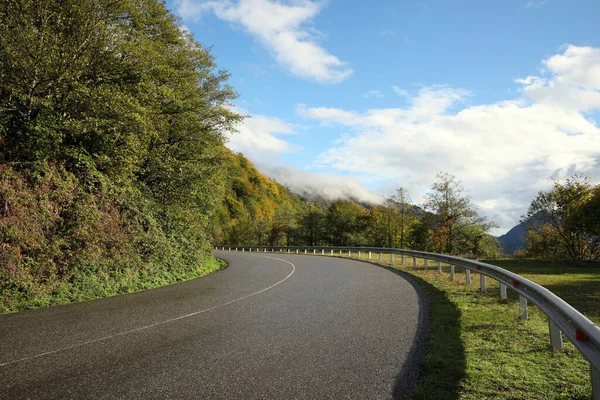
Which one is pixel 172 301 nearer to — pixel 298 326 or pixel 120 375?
pixel 298 326

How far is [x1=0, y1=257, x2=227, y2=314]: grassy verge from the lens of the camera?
8.20m

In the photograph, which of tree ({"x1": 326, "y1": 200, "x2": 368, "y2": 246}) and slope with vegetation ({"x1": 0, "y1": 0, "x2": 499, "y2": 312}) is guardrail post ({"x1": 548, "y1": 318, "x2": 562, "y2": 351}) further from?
tree ({"x1": 326, "y1": 200, "x2": 368, "y2": 246})

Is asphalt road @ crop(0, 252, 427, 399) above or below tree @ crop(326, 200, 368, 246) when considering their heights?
below

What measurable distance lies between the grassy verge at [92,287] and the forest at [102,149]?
0.04 m

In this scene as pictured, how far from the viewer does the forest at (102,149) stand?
911 centimetres

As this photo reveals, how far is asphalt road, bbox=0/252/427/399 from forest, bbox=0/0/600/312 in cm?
188

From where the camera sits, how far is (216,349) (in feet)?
16.5

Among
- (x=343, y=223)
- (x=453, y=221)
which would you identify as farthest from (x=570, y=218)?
(x=343, y=223)

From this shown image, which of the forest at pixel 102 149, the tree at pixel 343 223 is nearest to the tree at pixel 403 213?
the tree at pixel 343 223

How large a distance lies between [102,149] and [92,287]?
4840 mm

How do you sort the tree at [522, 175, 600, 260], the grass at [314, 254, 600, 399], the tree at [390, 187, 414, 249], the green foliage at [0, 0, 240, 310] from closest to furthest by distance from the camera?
the grass at [314, 254, 600, 399] < the green foliage at [0, 0, 240, 310] < the tree at [522, 175, 600, 260] < the tree at [390, 187, 414, 249]

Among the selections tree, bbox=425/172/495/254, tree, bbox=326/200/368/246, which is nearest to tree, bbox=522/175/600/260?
tree, bbox=425/172/495/254

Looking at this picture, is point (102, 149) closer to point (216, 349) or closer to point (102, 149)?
point (102, 149)

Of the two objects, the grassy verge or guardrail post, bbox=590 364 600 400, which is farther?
the grassy verge
